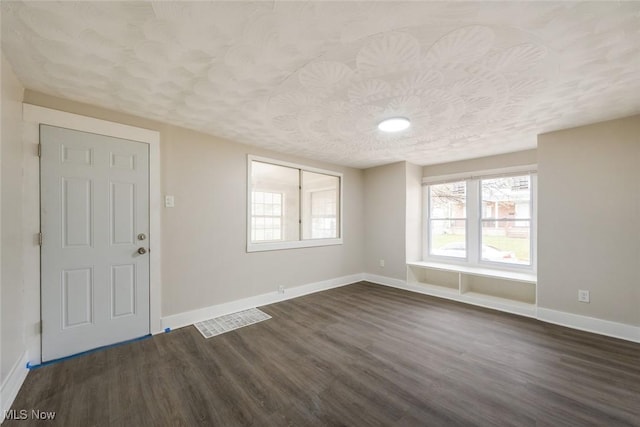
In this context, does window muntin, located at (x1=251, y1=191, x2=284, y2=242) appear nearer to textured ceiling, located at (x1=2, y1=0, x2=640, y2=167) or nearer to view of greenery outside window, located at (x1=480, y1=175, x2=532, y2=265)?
textured ceiling, located at (x1=2, y1=0, x2=640, y2=167)

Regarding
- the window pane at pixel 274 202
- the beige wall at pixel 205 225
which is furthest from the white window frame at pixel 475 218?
the beige wall at pixel 205 225

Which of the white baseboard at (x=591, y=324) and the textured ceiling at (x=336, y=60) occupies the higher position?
the textured ceiling at (x=336, y=60)

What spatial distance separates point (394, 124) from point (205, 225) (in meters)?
2.58

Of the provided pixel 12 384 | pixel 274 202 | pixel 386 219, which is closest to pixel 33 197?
pixel 12 384

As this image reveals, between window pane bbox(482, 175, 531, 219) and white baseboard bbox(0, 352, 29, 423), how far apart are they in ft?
18.4

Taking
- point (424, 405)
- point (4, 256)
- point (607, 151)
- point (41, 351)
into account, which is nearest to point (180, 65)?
point (4, 256)

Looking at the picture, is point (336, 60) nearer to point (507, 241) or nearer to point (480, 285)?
point (507, 241)

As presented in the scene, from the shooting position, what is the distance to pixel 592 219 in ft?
9.27

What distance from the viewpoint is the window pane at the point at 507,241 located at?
383 cm

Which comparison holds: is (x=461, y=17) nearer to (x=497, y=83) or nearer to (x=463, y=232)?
(x=497, y=83)

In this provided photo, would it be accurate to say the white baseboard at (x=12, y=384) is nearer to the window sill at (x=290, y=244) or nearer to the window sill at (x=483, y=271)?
the window sill at (x=290, y=244)

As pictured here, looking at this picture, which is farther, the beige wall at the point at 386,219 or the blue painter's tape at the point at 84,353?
the beige wall at the point at 386,219

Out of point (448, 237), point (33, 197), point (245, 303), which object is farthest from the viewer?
point (448, 237)

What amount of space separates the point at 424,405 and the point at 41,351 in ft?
10.4
